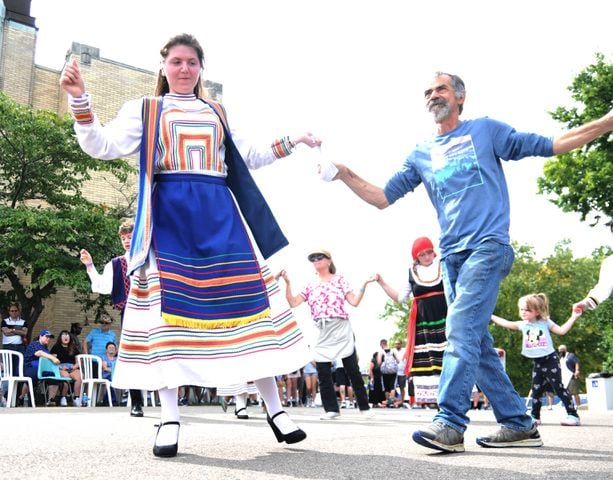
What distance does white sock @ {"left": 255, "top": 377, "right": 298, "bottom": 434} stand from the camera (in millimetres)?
3980

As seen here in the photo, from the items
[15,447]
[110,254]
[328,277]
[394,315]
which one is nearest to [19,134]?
[110,254]

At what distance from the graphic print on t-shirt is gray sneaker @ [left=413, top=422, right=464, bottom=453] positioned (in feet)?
4.52

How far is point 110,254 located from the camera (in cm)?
2134

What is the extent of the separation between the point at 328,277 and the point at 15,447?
17.8 feet

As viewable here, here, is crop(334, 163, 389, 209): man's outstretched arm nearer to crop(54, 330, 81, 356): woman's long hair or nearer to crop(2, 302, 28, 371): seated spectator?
crop(2, 302, 28, 371): seated spectator

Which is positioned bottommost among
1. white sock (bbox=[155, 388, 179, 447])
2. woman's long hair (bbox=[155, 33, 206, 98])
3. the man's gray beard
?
white sock (bbox=[155, 388, 179, 447])

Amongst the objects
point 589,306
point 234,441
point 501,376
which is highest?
point 589,306

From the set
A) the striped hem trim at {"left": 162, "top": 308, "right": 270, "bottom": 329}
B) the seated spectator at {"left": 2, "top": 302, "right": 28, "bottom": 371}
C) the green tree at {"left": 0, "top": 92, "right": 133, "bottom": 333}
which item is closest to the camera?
the striped hem trim at {"left": 162, "top": 308, "right": 270, "bottom": 329}

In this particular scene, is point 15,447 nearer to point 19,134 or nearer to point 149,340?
point 149,340

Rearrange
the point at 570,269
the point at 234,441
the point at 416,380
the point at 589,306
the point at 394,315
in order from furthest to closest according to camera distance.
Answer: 1. the point at 394,315
2. the point at 570,269
3. the point at 416,380
4. the point at 589,306
5. the point at 234,441

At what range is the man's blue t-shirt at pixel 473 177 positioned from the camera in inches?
161

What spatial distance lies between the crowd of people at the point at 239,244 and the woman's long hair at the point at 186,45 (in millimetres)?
15

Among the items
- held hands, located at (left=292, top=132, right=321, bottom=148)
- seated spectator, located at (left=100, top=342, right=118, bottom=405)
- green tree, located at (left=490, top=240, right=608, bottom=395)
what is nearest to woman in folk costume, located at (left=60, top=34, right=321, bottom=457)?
held hands, located at (left=292, top=132, right=321, bottom=148)

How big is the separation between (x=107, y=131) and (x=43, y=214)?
18023mm
